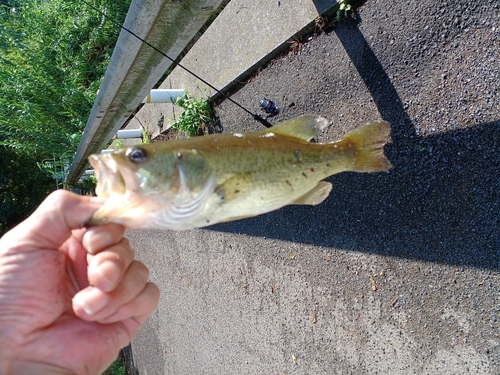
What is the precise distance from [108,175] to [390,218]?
2.44 metres

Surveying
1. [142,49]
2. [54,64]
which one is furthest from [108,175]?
[54,64]

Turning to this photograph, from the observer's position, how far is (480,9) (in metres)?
2.56

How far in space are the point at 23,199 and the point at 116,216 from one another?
1465 cm

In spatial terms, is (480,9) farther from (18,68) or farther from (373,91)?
(18,68)

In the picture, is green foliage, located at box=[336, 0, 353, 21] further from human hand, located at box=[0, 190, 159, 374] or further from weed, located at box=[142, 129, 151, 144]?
weed, located at box=[142, 129, 151, 144]

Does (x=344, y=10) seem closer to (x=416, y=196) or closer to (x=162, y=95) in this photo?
(x=416, y=196)

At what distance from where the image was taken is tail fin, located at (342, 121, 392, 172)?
2.18 meters

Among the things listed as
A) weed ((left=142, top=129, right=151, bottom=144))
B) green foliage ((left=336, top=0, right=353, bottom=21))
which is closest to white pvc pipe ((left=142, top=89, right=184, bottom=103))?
weed ((left=142, top=129, right=151, bottom=144))

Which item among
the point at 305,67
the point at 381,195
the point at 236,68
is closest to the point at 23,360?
the point at 381,195

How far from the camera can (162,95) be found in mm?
5512

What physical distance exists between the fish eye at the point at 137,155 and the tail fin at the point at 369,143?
47.1 inches

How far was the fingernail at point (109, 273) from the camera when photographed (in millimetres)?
1864

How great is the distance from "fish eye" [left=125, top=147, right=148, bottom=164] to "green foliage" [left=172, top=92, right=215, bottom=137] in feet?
11.8

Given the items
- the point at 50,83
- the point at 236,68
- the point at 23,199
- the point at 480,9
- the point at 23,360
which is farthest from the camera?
the point at 23,199
